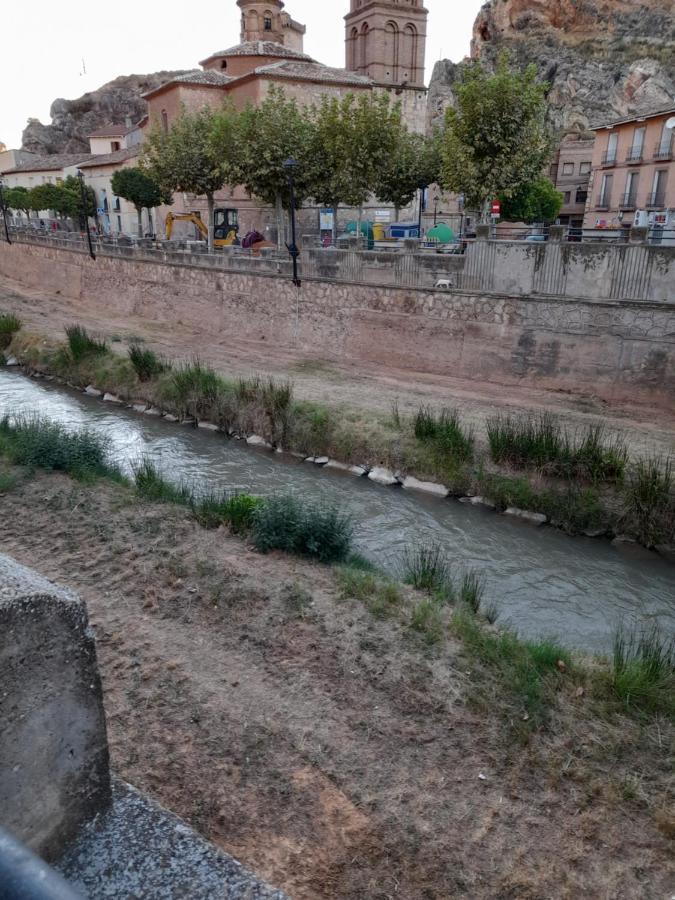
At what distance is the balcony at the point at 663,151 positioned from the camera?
29375 millimetres

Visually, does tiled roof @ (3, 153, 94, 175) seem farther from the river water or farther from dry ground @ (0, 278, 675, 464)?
the river water

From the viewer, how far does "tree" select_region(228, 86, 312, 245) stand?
2331 cm

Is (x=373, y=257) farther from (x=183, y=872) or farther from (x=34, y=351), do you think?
(x=183, y=872)

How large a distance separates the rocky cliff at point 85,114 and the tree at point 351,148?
169 feet

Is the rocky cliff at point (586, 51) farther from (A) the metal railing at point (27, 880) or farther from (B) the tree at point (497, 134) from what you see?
(A) the metal railing at point (27, 880)

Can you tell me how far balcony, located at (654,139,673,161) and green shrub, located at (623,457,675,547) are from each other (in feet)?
81.0

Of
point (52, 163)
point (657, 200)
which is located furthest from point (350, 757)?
point (52, 163)

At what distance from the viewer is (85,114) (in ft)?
220

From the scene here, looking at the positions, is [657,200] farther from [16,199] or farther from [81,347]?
[16,199]

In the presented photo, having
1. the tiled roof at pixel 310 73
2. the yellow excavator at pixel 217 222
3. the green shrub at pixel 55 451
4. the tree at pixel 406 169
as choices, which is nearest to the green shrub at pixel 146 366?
the green shrub at pixel 55 451

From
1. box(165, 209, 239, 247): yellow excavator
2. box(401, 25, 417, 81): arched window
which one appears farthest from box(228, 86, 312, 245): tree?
box(401, 25, 417, 81): arched window

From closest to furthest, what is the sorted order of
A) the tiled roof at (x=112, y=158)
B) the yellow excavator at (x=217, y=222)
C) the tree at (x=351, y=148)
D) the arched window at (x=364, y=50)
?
the tree at (x=351, y=148) < the yellow excavator at (x=217, y=222) < the tiled roof at (x=112, y=158) < the arched window at (x=364, y=50)

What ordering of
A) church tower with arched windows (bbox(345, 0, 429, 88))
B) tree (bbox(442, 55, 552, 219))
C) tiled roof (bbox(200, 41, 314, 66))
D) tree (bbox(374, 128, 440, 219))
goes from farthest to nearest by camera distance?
church tower with arched windows (bbox(345, 0, 429, 88)) < tiled roof (bbox(200, 41, 314, 66)) < tree (bbox(374, 128, 440, 219)) < tree (bbox(442, 55, 552, 219))

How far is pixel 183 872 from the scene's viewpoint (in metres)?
2.20
